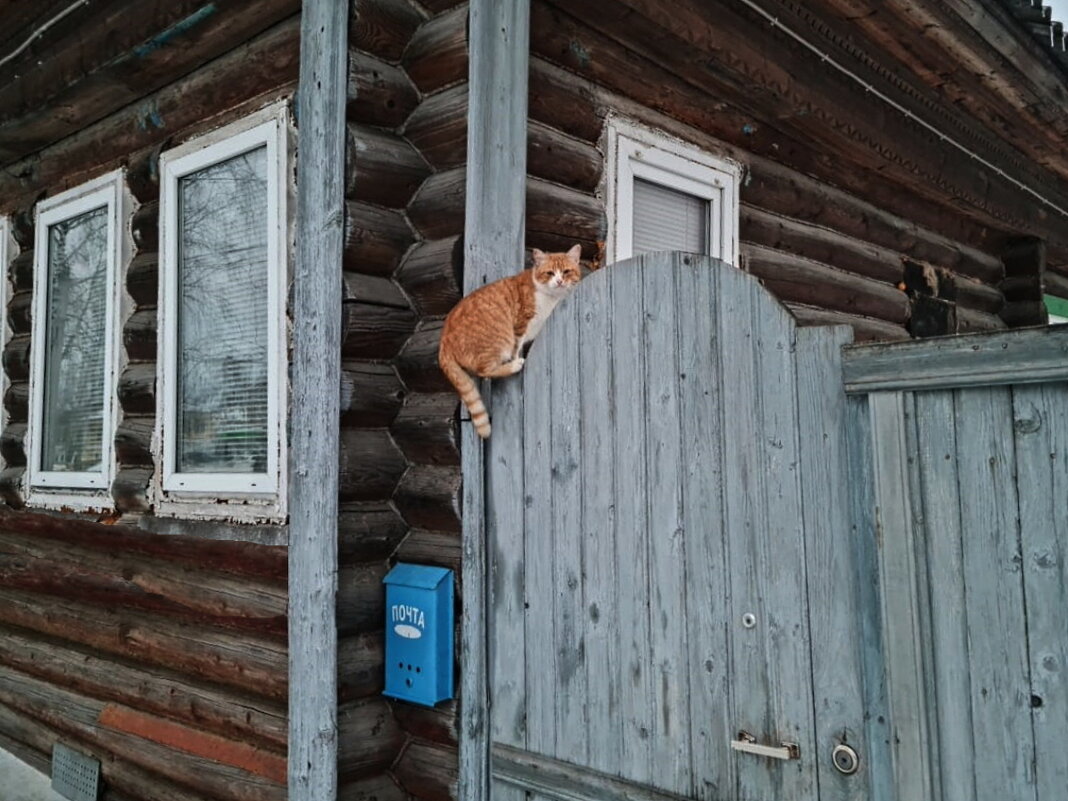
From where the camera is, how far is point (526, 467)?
9.29 ft

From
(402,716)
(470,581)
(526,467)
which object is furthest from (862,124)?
(402,716)

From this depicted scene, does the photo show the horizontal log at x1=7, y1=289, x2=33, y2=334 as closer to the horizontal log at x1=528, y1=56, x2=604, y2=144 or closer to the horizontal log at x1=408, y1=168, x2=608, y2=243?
the horizontal log at x1=408, y1=168, x2=608, y2=243

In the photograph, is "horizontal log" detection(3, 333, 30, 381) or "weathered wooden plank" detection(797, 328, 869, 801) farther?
"horizontal log" detection(3, 333, 30, 381)

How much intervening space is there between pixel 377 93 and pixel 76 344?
9.16ft

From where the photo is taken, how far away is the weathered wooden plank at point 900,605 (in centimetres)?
192

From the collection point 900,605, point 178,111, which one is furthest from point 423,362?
point 178,111

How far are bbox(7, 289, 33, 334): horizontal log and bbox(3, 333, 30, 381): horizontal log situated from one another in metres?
0.05

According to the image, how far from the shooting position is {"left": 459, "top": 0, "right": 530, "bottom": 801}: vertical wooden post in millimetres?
2855

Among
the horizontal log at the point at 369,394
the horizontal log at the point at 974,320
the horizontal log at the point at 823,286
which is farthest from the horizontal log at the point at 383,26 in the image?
the horizontal log at the point at 974,320

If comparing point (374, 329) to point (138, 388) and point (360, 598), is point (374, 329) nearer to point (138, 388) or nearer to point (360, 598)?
point (360, 598)

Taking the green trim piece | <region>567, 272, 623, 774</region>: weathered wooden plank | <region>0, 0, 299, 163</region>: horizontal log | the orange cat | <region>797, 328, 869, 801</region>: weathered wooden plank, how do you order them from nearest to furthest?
<region>797, 328, 869, 801</region>: weathered wooden plank
<region>567, 272, 623, 774</region>: weathered wooden plank
the orange cat
<region>0, 0, 299, 163</region>: horizontal log
the green trim piece

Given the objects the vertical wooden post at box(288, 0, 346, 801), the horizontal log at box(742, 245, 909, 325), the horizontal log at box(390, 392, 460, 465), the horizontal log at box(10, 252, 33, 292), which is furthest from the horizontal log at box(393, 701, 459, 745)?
the horizontal log at box(10, 252, 33, 292)

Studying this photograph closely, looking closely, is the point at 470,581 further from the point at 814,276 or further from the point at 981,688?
the point at 814,276

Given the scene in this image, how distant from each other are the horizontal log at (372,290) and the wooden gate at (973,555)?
70.0 inches
